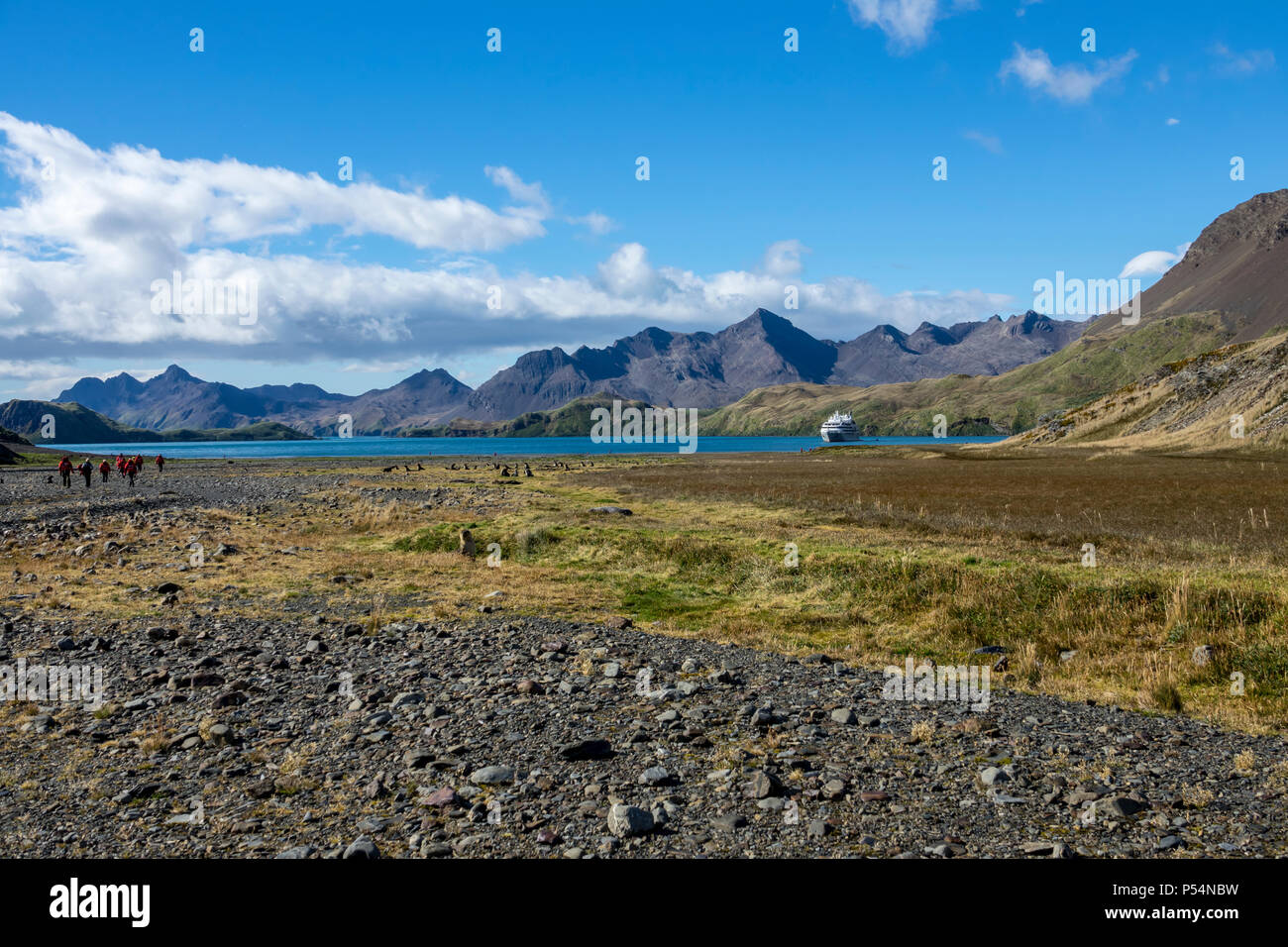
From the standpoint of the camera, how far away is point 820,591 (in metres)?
24.6

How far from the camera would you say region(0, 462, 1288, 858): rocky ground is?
8.87 metres

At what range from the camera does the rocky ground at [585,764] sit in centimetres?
887

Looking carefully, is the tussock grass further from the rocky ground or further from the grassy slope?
the grassy slope

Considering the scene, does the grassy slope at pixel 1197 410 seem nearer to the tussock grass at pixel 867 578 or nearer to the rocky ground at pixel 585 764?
the tussock grass at pixel 867 578

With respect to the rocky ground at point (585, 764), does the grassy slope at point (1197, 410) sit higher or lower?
higher

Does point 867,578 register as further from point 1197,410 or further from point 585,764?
point 1197,410

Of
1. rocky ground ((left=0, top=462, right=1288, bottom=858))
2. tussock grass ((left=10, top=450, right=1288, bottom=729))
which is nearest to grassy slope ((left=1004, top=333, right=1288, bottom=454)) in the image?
tussock grass ((left=10, top=450, right=1288, bottom=729))

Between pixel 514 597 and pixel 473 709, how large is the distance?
38.1 feet

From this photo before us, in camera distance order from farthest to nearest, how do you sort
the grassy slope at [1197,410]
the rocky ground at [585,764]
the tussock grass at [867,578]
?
the grassy slope at [1197,410] < the tussock grass at [867,578] < the rocky ground at [585,764]

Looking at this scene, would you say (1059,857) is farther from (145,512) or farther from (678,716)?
(145,512)

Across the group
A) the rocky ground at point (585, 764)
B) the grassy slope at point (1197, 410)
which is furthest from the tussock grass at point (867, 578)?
the grassy slope at point (1197, 410)

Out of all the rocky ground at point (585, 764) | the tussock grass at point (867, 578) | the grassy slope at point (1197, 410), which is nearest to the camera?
the rocky ground at point (585, 764)

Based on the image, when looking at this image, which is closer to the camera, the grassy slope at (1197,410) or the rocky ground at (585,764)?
the rocky ground at (585,764)
